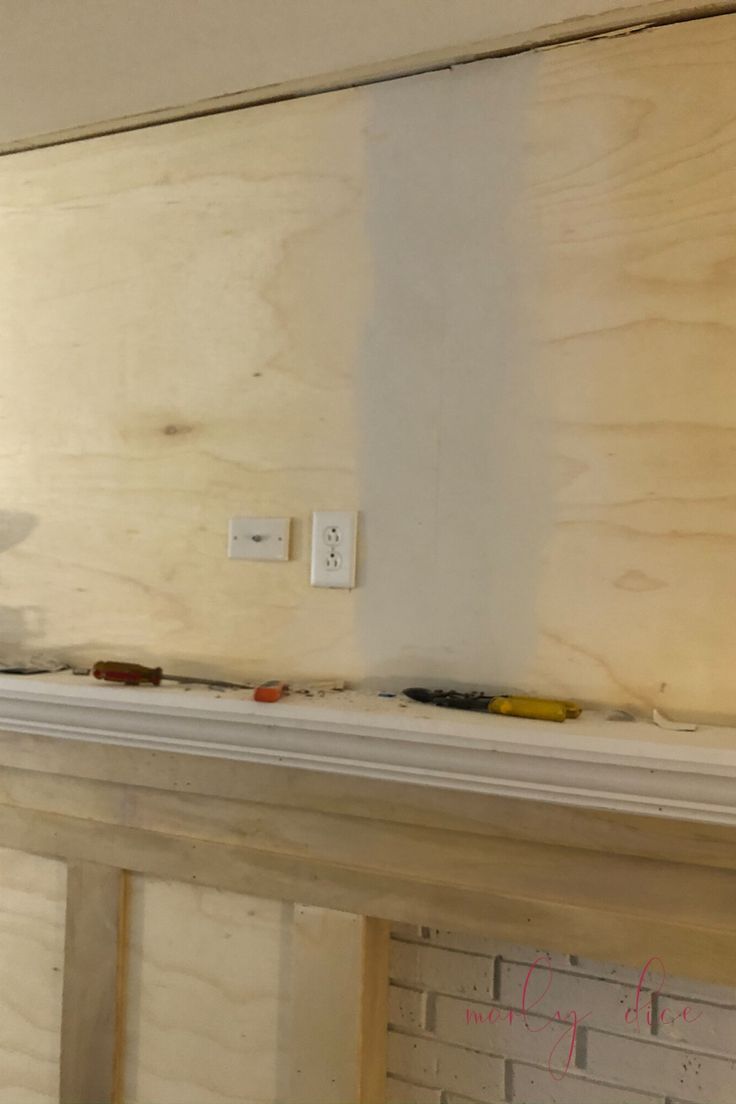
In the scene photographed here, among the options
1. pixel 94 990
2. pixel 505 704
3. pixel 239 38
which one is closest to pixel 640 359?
pixel 505 704

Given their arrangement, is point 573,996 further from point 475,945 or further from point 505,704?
point 505,704

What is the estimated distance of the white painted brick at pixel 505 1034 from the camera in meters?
1.11

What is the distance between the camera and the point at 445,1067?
117 centimetres

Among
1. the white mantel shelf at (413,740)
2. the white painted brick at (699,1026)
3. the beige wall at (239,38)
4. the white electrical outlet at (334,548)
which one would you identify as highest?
the beige wall at (239,38)

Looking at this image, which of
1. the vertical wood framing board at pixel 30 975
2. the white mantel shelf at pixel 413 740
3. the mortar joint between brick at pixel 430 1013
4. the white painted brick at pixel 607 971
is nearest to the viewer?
the white mantel shelf at pixel 413 740

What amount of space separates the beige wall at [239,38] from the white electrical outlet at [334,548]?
65cm

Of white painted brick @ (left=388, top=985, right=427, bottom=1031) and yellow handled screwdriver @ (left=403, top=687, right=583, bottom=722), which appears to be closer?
yellow handled screwdriver @ (left=403, top=687, right=583, bottom=722)

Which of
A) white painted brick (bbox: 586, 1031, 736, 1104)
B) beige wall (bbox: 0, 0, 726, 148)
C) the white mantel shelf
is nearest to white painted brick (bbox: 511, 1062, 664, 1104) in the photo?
white painted brick (bbox: 586, 1031, 736, 1104)

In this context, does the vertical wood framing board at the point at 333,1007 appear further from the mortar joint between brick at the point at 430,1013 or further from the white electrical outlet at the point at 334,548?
the white electrical outlet at the point at 334,548

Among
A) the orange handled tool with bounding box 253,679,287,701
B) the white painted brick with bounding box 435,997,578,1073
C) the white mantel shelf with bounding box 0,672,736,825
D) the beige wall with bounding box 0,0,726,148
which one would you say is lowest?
the white painted brick with bounding box 435,997,578,1073

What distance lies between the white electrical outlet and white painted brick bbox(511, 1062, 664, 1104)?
73cm

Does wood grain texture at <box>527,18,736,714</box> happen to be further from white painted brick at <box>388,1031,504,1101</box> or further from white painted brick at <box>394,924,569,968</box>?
white painted brick at <box>388,1031,504,1101</box>

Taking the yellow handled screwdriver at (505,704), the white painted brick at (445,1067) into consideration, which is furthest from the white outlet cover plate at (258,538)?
the white painted brick at (445,1067)

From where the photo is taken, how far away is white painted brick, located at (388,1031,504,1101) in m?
1.14
